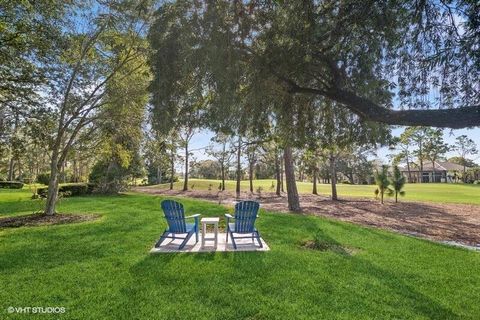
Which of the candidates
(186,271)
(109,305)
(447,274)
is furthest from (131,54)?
(447,274)

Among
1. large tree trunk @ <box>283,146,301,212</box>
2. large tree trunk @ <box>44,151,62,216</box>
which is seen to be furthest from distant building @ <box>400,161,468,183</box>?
large tree trunk @ <box>44,151,62,216</box>

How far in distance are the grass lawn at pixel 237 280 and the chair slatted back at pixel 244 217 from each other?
664 millimetres

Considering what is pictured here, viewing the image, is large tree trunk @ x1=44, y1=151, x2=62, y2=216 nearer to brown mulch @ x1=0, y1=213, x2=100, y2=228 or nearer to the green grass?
brown mulch @ x1=0, y1=213, x2=100, y2=228

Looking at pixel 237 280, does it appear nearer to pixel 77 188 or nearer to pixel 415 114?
pixel 415 114

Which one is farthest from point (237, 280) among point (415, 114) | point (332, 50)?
point (332, 50)

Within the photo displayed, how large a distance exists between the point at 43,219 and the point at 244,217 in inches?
268

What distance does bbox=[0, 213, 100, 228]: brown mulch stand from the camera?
868 centimetres

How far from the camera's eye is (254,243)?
6496 mm

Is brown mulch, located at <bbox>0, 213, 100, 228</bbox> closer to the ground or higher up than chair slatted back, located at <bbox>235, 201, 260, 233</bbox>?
closer to the ground

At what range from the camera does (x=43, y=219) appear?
9.41 meters

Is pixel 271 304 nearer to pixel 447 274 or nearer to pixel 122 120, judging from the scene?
pixel 447 274

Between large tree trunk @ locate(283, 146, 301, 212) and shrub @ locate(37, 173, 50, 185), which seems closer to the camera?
large tree trunk @ locate(283, 146, 301, 212)

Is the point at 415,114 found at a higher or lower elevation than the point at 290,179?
higher

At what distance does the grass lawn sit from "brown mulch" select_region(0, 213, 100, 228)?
195 centimetres
